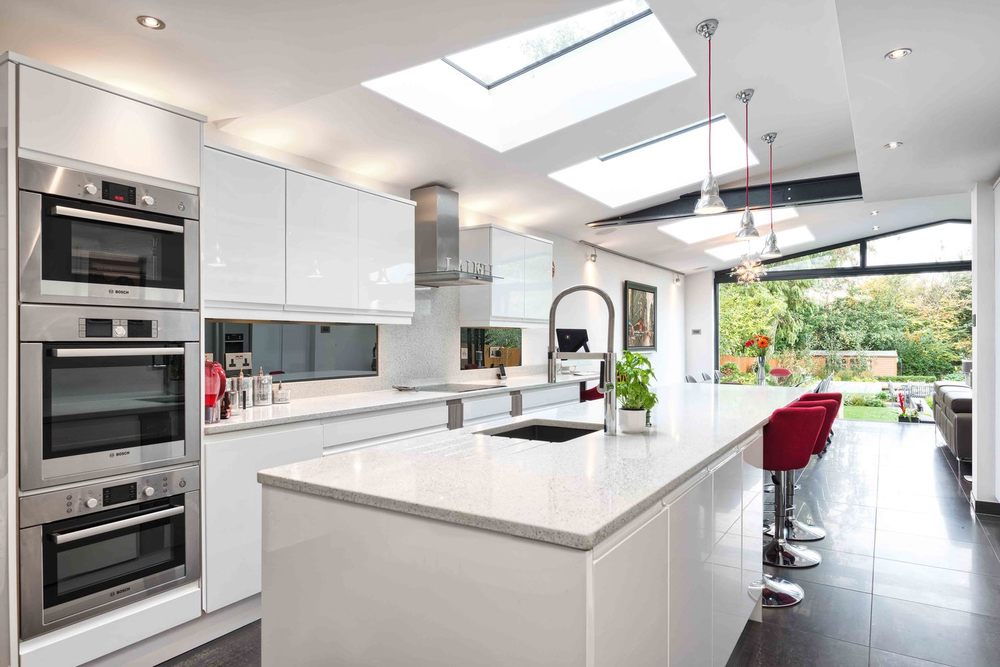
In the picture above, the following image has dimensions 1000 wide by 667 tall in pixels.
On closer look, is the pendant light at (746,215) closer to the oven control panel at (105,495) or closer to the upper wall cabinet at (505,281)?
the upper wall cabinet at (505,281)

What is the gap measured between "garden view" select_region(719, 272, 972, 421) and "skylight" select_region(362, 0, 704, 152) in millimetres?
6171

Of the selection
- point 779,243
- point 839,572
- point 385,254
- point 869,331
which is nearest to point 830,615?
point 839,572

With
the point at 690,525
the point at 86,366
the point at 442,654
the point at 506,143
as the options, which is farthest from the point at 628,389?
the point at 506,143

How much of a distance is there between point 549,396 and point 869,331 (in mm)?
6698

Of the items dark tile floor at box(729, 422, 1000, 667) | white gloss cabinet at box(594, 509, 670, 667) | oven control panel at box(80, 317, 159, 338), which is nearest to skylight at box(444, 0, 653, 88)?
oven control panel at box(80, 317, 159, 338)

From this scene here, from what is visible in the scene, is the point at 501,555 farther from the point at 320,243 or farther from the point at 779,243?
the point at 779,243

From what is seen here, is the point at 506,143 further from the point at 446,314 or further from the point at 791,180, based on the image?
the point at 791,180

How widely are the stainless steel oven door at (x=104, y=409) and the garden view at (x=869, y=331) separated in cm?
824

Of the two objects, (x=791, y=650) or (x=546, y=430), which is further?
(x=546, y=430)

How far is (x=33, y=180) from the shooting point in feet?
6.59

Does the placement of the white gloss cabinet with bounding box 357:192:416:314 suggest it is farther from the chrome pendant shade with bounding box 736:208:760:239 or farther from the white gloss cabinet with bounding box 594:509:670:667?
the white gloss cabinet with bounding box 594:509:670:667

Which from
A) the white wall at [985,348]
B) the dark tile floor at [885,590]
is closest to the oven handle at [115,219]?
the dark tile floor at [885,590]

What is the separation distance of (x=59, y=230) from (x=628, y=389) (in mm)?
2155

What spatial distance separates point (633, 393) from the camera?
221cm
